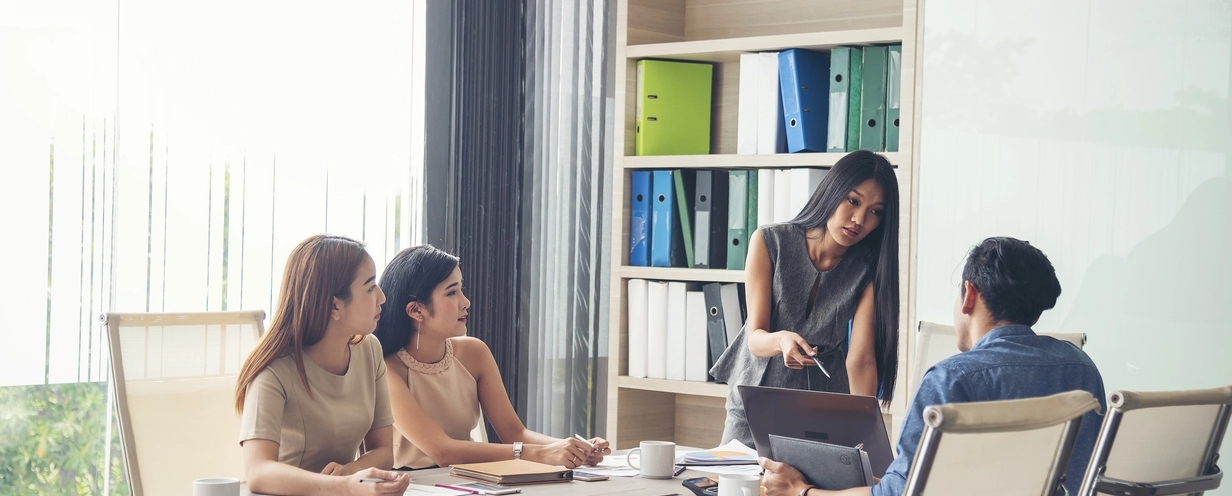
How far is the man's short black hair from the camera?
1.97 meters

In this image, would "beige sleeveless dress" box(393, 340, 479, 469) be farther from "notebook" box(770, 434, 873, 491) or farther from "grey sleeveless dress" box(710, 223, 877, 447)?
"notebook" box(770, 434, 873, 491)

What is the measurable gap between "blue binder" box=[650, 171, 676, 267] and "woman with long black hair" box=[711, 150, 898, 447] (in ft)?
3.02

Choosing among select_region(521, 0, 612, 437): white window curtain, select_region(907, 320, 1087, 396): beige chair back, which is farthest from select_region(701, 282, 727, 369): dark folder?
select_region(907, 320, 1087, 396): beige chair back

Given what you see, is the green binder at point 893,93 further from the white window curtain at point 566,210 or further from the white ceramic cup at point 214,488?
the white ceramic cup at point 214,488

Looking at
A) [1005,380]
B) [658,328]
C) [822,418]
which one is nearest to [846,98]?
[658,328]

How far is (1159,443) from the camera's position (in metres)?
1.88

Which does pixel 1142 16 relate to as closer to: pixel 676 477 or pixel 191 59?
pixel 676 477

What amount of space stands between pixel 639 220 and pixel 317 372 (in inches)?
63.6

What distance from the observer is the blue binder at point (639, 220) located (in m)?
3.74

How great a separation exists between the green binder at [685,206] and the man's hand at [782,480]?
166 cm

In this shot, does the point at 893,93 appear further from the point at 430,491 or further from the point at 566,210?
the point at 430,491

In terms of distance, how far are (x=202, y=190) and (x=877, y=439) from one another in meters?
1.88

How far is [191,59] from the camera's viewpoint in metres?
3.05

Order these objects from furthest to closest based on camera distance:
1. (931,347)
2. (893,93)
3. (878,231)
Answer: (893,93) → (931,347) → (878,231)
